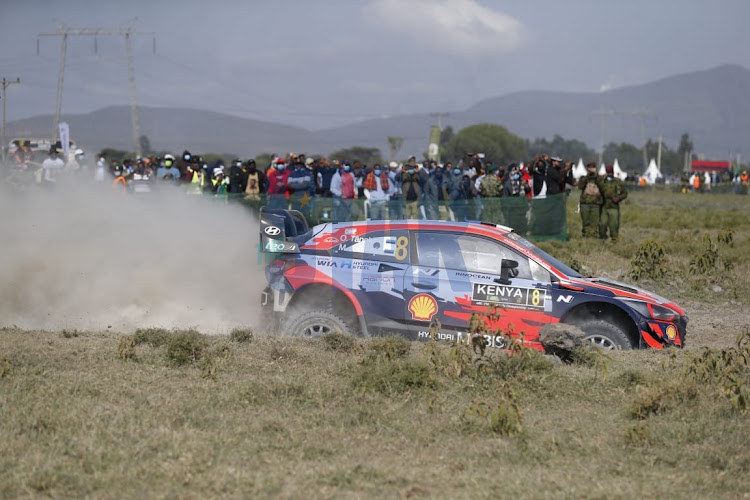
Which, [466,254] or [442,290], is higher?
[466,254]

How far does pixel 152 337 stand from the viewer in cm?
934

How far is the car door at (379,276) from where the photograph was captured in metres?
9.40

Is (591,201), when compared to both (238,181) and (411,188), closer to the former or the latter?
(411,188)

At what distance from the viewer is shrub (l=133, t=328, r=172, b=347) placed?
924 cm

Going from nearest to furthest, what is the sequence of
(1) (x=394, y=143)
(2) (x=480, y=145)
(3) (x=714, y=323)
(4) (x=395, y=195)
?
(3) (x=714, y=323), (4) (x=395, y=195), (1) (x=394, y=143), (2) (x=480, y=145)

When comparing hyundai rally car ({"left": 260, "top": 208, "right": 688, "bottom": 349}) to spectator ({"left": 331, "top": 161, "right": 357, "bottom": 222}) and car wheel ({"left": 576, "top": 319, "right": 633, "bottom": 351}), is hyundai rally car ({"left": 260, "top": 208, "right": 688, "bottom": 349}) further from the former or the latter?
spectator ({"left": 331, "top": 161, "right": 357, "bottom": 222})

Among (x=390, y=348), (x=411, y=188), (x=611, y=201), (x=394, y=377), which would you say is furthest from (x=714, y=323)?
(x=411, y=188)

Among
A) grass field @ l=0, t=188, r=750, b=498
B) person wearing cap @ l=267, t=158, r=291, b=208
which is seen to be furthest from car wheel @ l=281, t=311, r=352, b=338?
Answer: person wearing cap @ l=267, t=158, r=291, b=208

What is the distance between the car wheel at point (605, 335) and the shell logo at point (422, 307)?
153cm

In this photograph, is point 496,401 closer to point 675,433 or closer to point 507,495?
point 675,433

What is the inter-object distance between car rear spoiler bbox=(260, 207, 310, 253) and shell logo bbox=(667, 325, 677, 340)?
399 centimetres

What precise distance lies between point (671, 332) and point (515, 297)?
1.71 meters

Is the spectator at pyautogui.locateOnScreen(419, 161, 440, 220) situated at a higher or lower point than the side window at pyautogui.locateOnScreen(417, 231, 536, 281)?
higher

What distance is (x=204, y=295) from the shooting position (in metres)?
11.8
